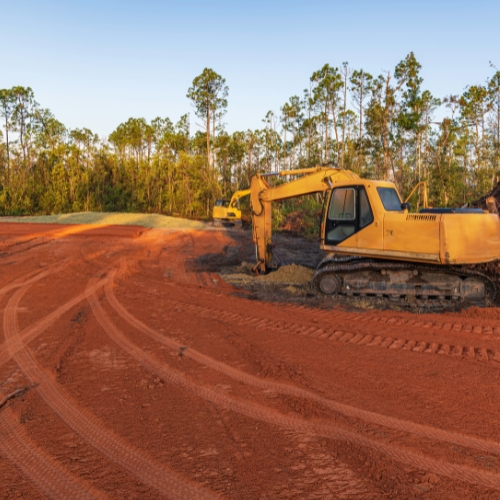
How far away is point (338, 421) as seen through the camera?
4422 millimetres

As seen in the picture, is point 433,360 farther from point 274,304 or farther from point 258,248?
point 258,248

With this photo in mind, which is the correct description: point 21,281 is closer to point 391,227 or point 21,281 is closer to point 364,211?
point 364,211

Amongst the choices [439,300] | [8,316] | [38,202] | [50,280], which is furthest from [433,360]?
[38,202]

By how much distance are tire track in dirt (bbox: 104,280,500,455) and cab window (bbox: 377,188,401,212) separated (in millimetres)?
5215

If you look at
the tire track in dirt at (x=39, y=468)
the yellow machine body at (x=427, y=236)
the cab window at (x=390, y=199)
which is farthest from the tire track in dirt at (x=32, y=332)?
the cab window at (x=390, y=199)

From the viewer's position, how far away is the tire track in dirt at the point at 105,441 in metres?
3.40

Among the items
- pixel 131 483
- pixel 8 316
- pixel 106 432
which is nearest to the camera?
pixel 131 483

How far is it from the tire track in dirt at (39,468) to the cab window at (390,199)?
763cm

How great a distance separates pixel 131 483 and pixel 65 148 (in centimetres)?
4050

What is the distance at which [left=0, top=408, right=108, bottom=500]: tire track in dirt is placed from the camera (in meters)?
3.37

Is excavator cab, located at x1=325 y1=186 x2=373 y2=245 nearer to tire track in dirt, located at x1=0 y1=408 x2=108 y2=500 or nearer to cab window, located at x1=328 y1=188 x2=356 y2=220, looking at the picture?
cab window, located at x1=328 y1=188 x2=356 y2=220

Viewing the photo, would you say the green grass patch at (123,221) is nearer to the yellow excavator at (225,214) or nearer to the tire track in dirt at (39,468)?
the yellow excavator at (225,214)


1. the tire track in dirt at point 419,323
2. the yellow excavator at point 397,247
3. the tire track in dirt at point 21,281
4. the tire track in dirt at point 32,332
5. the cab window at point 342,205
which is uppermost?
the cab window at point 342,205

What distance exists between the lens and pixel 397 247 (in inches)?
370
